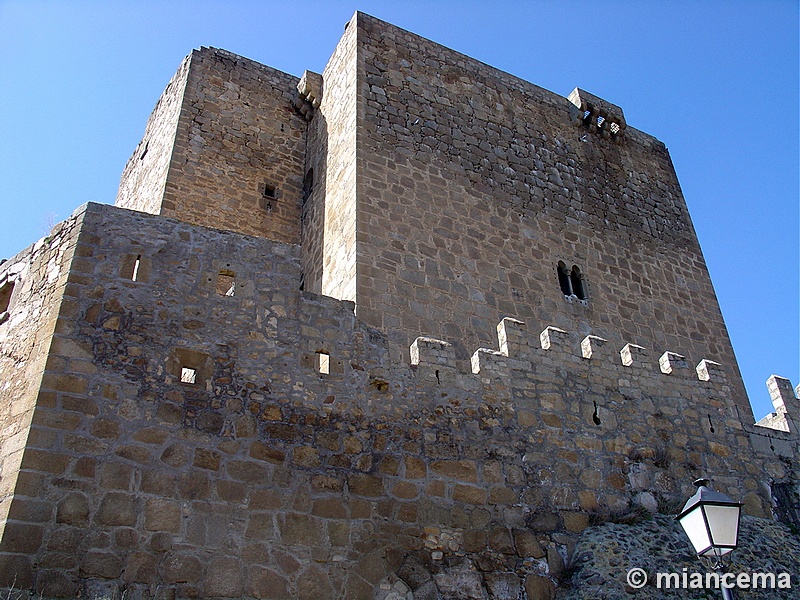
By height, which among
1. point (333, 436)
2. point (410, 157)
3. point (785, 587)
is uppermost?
point (410, 157)

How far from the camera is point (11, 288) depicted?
25.0 feet

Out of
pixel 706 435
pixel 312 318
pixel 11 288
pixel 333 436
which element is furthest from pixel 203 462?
pixel 706 435

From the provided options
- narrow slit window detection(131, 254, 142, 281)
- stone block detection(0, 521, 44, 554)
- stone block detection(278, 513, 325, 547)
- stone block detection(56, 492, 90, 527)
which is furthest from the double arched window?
stone block detection(0, 521, 44, 554)

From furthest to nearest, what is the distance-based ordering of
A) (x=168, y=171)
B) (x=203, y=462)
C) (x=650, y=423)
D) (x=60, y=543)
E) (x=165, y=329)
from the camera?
(x=168, y=171), (x=650, y=423), (x=165, y=329), (x=203, y=462), (x=60, y=543)

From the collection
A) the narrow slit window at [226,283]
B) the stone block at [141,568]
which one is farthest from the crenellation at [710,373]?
the stone block at [141,568]

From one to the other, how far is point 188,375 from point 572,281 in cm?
660

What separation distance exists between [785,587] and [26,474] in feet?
22.9

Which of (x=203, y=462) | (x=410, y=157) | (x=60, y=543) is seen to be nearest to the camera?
(x=60, y=543)

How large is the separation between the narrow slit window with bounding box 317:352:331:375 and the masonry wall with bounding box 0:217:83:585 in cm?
200

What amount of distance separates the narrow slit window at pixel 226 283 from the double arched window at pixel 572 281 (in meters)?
5.66

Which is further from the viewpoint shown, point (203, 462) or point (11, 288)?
point (11, 288)

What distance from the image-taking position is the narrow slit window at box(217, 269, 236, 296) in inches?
291

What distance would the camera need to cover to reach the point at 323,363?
24.4 feet

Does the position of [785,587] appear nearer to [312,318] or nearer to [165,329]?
[312,318]
